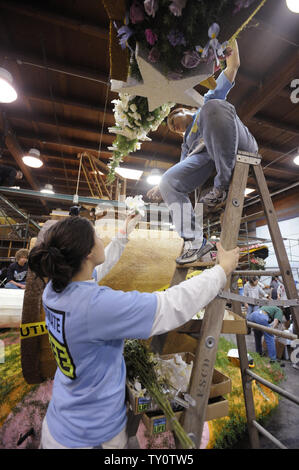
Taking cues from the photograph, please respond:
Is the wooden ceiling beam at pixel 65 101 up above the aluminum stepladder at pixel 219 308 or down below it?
above

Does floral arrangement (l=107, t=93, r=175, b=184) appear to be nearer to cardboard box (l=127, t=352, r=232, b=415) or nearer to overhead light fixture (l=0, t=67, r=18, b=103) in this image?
cardboard box (l=127, t=352, r=232, b=415)

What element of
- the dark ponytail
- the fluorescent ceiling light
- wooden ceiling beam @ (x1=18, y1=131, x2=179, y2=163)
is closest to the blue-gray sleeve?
the dark ponytail

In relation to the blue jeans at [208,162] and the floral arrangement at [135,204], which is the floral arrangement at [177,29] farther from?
the floral arrangement at [135,204]

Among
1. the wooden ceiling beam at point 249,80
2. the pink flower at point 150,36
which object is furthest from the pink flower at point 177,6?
the wooden ceiling beam at point 249,80

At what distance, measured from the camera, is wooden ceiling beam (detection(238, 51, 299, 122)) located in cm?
439

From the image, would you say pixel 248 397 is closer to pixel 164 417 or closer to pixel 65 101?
pixel 164 417

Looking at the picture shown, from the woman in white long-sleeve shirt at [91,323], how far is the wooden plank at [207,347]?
138 mm

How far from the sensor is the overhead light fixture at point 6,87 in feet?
14.8

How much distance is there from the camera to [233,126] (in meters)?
1.40

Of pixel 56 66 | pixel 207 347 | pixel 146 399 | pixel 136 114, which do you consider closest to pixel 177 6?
pixel 136 114
